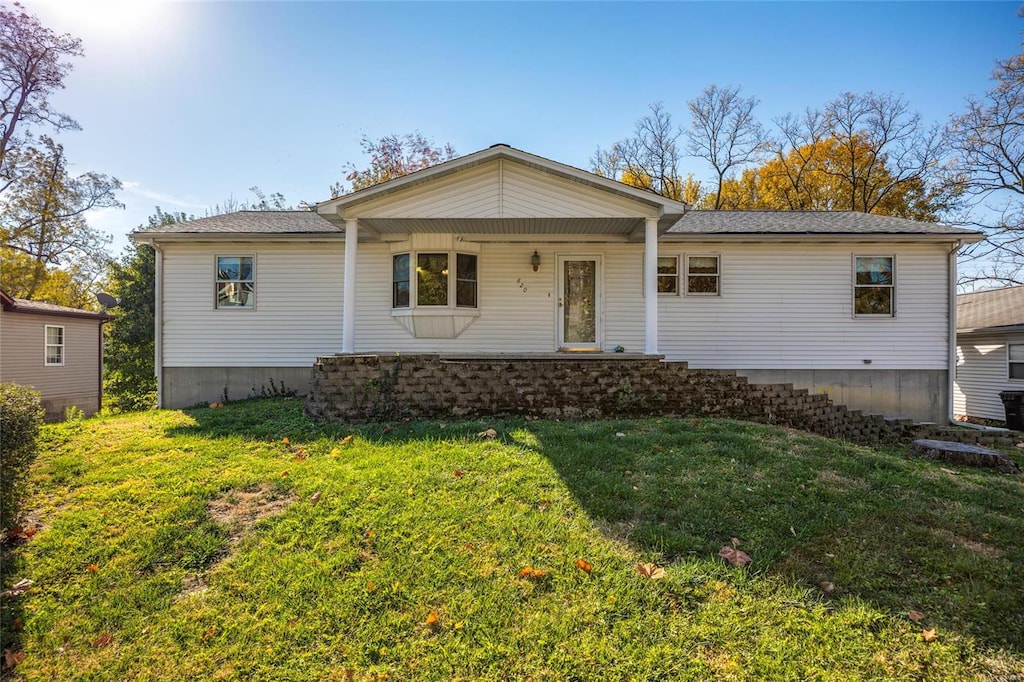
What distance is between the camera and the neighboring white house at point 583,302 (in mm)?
10320

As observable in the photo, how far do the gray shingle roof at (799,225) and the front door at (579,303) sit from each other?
2060mm

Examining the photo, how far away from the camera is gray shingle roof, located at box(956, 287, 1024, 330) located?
14.2 m

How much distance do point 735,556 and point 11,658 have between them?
174 inches

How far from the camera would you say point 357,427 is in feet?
22.0

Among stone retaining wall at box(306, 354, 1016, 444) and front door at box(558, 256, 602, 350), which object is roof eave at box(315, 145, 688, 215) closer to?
front door at box(558, 256, 602, 350)

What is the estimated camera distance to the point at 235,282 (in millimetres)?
10664

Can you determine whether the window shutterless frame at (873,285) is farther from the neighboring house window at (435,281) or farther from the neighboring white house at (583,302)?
the neighboring house window at (435,281)

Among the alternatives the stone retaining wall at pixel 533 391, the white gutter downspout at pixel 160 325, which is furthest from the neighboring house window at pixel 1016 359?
the white gutter downspout at pixel 160 325

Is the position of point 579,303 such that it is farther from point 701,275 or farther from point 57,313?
point 57,313

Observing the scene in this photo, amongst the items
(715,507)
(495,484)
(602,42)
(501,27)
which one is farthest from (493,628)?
(602,42)

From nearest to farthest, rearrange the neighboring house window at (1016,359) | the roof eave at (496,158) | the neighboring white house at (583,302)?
the roof eave at (496,158), the neighboring white house at (583,302), the neighboring house window at (1016,359)

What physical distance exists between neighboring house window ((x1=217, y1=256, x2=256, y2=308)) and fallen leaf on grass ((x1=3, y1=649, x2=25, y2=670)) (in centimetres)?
892

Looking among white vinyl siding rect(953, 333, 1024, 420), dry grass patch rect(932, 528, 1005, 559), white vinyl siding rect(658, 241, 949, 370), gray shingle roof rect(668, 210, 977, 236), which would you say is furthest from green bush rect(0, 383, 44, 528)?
white vinyl siding rect(953, 333, 1024, 420)

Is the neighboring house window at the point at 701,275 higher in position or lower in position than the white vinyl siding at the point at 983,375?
higher
